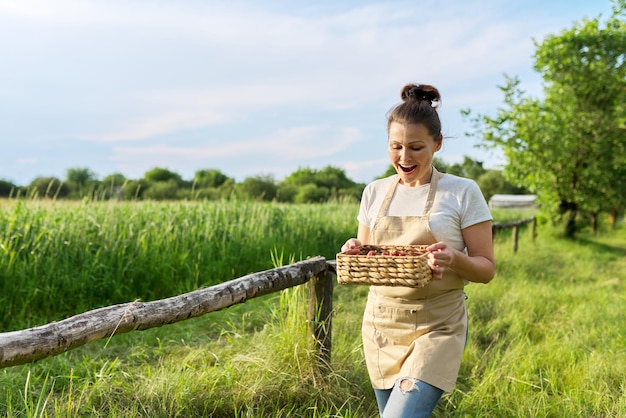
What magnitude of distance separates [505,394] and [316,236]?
241 inches

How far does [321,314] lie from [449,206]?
151cm

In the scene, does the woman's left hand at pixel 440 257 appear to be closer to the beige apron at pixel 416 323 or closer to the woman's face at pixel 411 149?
the beige apron at pixel 416 323

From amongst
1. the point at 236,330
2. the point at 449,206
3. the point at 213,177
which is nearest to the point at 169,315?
the point at 449,206

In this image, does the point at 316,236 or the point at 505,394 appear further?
the point at 316,236

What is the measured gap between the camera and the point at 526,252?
1330 centimetres

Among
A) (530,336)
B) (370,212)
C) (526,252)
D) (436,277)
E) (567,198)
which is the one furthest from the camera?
(567,198)

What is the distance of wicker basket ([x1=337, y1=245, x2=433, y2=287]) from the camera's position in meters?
2.11

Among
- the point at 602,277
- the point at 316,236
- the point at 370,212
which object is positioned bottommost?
A: the point at 602,277

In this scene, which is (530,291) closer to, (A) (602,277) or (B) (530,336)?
(B) (530,336)

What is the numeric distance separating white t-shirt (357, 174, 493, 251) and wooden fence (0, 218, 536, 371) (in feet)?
3.47

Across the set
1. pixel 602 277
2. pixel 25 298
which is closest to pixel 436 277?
pixel 25 298

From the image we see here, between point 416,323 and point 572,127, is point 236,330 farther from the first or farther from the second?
point 572,127

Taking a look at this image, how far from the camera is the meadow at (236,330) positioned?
10.5ft

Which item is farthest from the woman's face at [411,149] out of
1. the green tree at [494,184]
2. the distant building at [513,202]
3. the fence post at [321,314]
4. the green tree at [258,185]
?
the green tree at [494,184]
